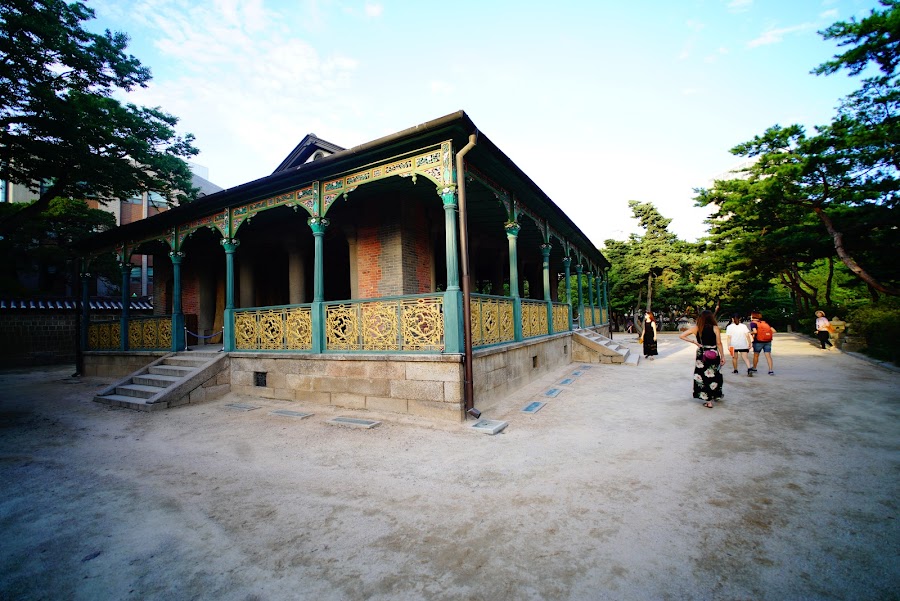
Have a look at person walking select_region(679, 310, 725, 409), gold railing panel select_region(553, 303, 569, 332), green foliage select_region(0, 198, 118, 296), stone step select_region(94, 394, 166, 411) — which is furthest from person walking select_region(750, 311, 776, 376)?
green foliage select_region(0, 198, 118, 296)

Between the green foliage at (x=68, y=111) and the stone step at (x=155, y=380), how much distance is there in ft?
27.8

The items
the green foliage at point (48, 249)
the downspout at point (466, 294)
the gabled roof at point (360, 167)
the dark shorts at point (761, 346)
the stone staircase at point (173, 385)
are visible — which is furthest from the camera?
the green foliage at point (48, 249)

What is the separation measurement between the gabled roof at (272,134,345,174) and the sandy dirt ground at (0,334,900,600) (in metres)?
8.89

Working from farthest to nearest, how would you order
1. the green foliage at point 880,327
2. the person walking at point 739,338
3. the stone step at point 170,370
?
1. the green foliage at point 880,327
2. the person walking at point 739,338
3. the stone step at point 170,370

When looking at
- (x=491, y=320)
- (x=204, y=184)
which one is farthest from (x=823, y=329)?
(x=204, y=184)

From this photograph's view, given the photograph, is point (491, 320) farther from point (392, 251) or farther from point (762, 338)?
point (762, 338)

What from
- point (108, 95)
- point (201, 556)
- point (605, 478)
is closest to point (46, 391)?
point (108, 95)

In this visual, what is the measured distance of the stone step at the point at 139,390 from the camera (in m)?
8.15

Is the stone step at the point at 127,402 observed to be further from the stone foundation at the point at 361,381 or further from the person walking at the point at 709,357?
the person walking at the point at 709,357

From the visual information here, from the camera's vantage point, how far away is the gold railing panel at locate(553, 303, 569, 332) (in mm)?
12692

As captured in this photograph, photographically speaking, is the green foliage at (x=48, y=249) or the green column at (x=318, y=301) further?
the green foliage at (x=48, y=249)

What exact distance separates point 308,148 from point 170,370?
7570mm

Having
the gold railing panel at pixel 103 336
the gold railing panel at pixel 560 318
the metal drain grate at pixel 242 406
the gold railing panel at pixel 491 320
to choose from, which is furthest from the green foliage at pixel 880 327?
the gold railing panel at pixel 103 336

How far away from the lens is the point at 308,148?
12555mm
